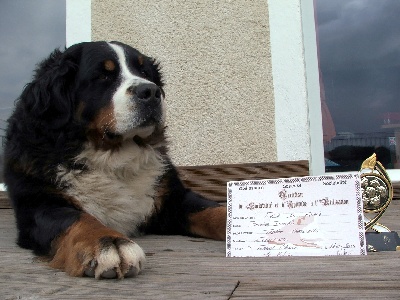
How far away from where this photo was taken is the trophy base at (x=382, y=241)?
170 centimetres

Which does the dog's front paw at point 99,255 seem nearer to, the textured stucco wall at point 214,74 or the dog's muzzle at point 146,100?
the dog's muzzle at point 146,100

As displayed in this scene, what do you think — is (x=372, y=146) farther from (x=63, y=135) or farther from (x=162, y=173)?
(x=63, y=135)

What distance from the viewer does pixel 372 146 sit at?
3758 millimetres

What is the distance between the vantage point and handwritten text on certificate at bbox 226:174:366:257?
1.63m

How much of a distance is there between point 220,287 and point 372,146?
2.88 m

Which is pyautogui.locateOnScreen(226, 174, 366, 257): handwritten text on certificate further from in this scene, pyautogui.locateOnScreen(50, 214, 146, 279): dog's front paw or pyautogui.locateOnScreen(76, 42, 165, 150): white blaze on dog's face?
pyautogui.locateOnScreen(76, 42, 165, 150): white blaze on dog's face

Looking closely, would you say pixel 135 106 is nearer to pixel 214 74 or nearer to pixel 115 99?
pixel 115 99

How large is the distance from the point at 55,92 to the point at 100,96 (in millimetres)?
232

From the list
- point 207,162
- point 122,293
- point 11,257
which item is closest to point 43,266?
point 11,257

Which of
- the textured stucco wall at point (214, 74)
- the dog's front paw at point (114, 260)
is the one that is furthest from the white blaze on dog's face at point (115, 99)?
the textured stucco wall at point (214, 74)

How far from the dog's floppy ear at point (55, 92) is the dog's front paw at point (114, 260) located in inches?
38.5

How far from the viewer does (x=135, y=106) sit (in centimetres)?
211

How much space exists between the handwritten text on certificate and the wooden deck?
2.7 inches

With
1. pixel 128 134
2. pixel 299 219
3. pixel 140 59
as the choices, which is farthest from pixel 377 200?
pixel 140 59
